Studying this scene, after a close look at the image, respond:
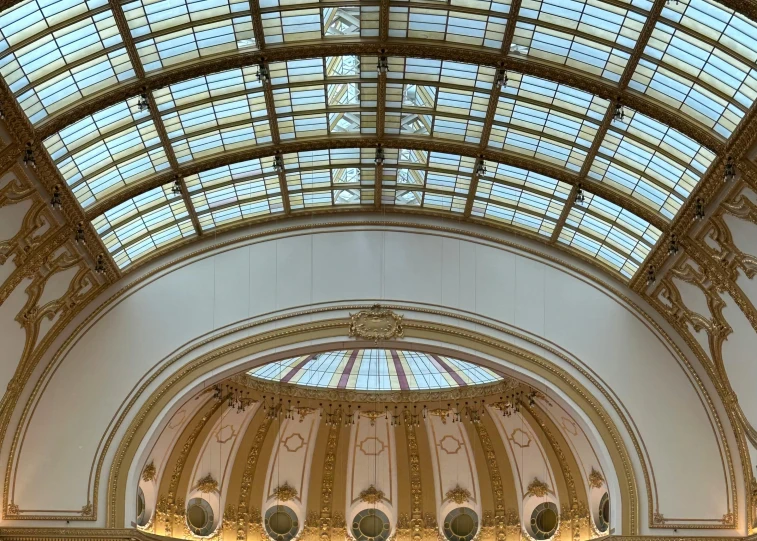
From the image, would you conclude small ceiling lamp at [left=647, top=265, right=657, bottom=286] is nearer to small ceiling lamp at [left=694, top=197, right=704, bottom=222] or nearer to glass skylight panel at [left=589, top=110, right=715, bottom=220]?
glass skylight panel at [left=589, top=110, right=715, bottom=220]

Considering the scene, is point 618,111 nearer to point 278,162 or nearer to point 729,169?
point 729,169

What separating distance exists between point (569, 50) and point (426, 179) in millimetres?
11408

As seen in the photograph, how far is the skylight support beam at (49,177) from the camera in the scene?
96.8ft

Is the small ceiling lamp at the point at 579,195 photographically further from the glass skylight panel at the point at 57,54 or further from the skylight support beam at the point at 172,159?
the glass skylight panel at the point at 57,54

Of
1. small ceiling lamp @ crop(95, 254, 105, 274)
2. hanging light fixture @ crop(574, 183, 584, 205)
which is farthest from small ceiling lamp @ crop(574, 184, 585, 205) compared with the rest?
small ceiling lamp @ crop(95, 254, 105, 274)

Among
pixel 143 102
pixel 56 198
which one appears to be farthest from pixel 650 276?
pixel 56 198

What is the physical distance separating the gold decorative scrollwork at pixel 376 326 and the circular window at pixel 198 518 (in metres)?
14.2

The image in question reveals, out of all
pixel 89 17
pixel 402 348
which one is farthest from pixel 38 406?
pixel 89 17

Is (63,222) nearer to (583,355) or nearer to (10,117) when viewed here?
(10,117)

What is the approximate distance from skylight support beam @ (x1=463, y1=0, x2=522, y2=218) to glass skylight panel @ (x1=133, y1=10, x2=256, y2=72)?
7.92m

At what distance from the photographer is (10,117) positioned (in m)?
29.7

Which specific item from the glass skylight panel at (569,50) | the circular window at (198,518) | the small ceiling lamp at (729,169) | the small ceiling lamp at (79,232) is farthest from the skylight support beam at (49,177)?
the small ceiling lamp at (729,169)

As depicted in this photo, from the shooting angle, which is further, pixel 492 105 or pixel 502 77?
pixel 492 105

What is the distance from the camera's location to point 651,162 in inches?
1435
